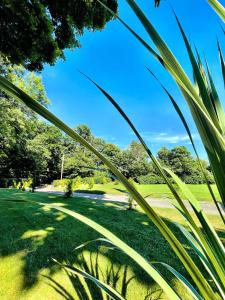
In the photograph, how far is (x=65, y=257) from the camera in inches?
131

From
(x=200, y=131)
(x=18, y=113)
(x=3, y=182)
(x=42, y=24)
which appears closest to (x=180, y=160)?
(x=3, y=182)

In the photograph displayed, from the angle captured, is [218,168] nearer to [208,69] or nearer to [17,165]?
[208,69]

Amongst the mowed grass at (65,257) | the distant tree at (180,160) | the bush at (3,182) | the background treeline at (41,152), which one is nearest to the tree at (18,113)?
the background treeline at (41,152)

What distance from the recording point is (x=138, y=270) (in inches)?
123

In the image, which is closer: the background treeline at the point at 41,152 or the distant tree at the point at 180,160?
the background treeline at the point at 41,152

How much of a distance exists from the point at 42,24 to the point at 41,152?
2054 cm

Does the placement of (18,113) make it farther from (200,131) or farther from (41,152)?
(200,131)

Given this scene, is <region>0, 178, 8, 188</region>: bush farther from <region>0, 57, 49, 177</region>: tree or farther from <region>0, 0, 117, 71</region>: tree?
<region>0, 0, 117, 71</region>: tree

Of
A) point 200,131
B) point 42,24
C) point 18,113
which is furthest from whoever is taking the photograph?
point 18,113

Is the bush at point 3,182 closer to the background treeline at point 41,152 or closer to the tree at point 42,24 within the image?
the background treeline at point 41,152

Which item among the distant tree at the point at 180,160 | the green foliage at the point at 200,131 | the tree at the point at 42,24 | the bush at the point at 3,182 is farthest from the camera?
the distant tree at the point at 180,160

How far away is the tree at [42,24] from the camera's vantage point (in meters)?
4.41

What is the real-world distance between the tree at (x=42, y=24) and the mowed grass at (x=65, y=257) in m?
3.27

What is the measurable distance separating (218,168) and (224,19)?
32 centimetres
